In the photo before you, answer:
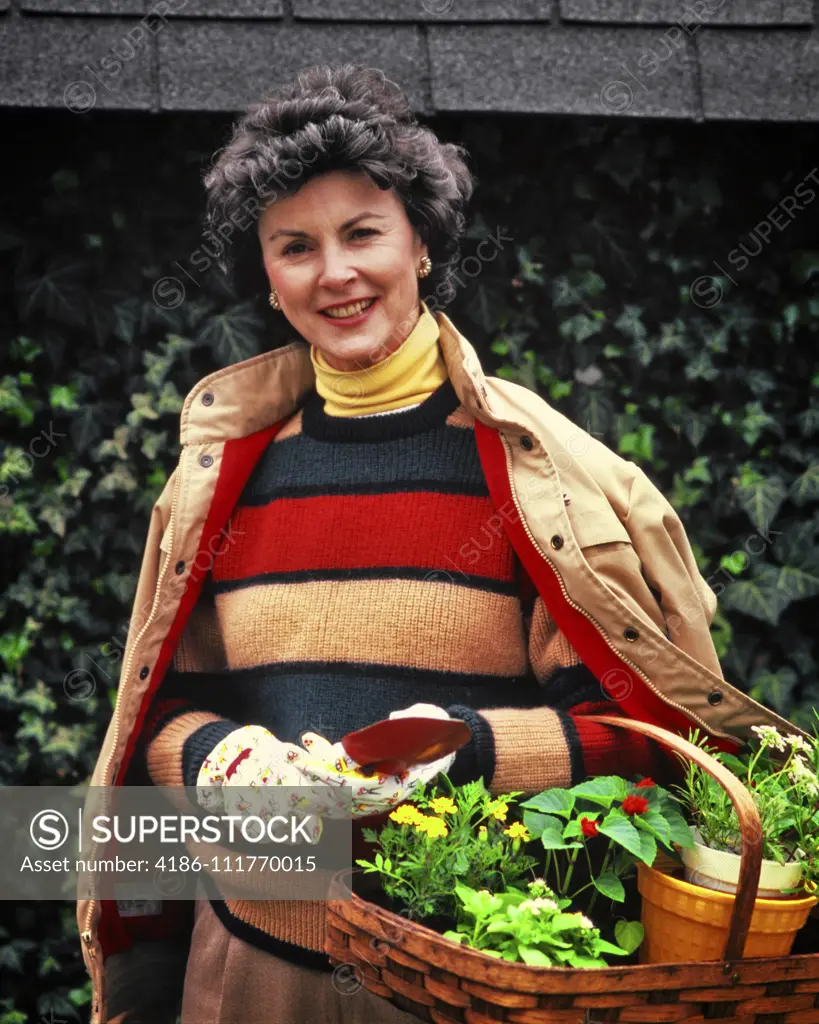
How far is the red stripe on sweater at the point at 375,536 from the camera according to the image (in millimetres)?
1884

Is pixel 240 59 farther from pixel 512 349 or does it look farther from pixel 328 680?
pixel 328 680

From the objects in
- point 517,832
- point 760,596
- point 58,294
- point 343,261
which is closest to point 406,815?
point 517,832

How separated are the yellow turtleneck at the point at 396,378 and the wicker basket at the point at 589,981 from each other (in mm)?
831

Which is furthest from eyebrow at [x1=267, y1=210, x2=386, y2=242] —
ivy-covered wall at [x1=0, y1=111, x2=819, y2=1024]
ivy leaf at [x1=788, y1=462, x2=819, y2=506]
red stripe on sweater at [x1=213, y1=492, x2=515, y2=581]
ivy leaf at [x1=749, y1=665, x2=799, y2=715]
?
ivy leaf at [x1=749, y1=665, x2=799, y2=715]

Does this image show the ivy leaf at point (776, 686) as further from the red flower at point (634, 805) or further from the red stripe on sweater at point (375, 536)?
the red flower at point (634, 805)

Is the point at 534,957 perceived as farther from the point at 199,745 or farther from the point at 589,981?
the point at 199,745

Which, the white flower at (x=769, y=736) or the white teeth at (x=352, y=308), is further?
the white teeth at (x=352, y=308)

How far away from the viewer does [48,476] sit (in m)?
2.71

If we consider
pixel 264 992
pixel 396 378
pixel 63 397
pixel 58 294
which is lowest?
pixel 264 992

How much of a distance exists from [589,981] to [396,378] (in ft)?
3.56

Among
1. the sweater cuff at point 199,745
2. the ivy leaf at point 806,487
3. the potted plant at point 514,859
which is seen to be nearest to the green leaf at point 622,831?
the potted plant at point 514,859

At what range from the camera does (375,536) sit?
1929mm

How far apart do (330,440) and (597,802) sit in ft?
2.72

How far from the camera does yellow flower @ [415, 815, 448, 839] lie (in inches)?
59.2
